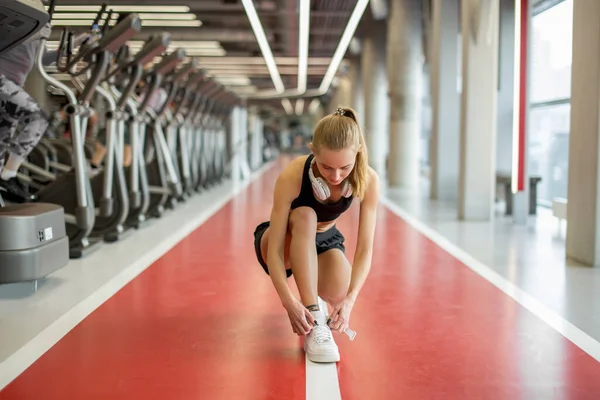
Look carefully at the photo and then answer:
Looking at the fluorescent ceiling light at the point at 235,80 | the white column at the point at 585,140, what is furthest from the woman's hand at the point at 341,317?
the fluorescent ceiling light at the point at 235,80

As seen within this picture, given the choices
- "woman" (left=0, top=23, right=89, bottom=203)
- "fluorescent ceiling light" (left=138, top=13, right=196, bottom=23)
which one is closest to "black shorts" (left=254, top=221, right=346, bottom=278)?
"woman" (left=0, top=23, right=89, bottom=203)

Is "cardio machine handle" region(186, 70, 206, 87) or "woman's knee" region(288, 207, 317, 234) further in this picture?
"cardio machine handle" region(186, 70, 206, 87)

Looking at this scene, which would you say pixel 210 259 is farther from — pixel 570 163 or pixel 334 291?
pixel 570 163

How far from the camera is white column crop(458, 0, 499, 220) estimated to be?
7457 millimetres

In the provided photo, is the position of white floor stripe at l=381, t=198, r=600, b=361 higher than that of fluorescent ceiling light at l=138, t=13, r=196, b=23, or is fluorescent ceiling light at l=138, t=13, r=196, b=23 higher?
fluorescent ceiling light at l=138, t=13, r=196, b=23

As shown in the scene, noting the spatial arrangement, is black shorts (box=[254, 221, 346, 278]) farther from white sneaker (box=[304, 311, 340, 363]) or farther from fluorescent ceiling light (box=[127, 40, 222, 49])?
fluorescent ceiling light (box=[127, 40, 222, 49])

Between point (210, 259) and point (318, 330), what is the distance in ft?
8.22

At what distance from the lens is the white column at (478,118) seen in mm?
7457

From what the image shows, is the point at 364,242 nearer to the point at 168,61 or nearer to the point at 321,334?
the point at 321,334

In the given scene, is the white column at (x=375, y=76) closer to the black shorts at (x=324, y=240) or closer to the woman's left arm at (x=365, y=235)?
the black shorts at (x=324, y=240)

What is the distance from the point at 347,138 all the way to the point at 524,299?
6.00 feet

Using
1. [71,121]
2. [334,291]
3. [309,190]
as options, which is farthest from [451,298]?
[71,121]

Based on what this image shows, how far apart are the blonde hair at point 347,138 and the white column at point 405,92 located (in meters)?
9.96

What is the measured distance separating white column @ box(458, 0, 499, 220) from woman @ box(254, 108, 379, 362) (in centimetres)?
489
